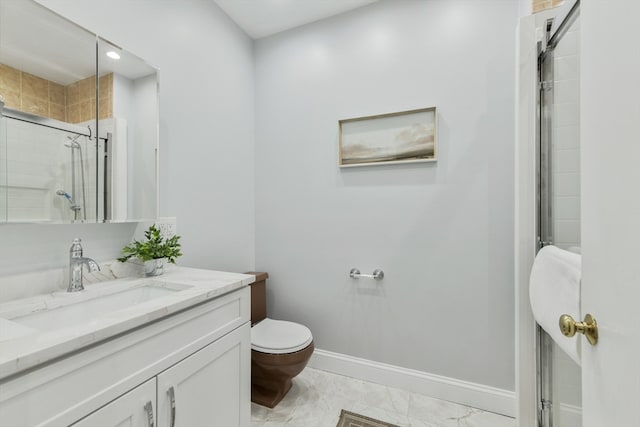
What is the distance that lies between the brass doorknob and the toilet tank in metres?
1.76

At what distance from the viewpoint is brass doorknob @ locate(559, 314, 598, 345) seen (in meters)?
0.58

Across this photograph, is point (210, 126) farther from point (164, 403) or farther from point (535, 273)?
point (535, 273)

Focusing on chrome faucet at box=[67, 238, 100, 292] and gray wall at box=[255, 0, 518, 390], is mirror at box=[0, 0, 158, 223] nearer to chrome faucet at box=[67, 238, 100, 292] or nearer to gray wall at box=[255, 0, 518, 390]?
chrome faucet at box=[67, 238, 100, 292]

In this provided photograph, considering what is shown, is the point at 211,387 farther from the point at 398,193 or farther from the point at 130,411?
the point at 398,193

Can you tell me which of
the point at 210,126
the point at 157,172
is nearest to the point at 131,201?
the point at 157,172

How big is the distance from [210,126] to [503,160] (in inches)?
73.4

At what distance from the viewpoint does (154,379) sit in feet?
2.96

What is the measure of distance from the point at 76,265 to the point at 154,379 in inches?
24.2

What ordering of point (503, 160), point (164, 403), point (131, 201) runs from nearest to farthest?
point (164, 403) → point (131, 201) → point (503, 160)

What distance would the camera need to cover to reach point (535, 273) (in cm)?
121

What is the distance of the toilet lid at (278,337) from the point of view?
1609 mm

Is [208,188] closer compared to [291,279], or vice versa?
[208,188]

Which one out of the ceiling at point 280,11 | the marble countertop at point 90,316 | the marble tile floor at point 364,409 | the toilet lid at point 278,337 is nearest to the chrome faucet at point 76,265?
the marble countertop at point 90,316

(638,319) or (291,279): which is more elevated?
(638,319)
